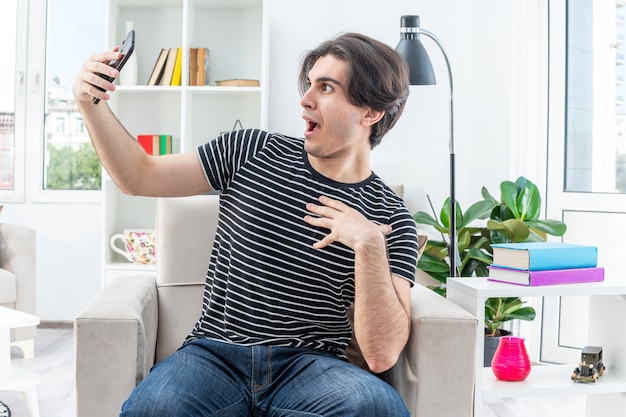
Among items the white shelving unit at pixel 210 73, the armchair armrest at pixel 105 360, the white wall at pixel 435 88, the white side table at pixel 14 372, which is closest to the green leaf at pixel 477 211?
the white wall at pixel 435 88

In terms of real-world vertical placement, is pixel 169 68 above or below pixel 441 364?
above

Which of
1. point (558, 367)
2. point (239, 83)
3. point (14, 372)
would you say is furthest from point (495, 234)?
point (14, 372)

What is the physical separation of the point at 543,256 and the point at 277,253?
0.73m

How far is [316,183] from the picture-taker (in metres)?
1.72

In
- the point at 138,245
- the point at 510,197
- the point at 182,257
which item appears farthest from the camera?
the point at 138,245

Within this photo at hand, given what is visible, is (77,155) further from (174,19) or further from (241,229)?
(241,229)

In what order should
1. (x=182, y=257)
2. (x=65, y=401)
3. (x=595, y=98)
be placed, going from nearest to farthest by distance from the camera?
(x=182, y=257)
(x=65, y=401)
(x=595, y=98)

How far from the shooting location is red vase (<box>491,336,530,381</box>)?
2.06 meters

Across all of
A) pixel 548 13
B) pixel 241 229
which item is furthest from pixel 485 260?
pixel 241 229

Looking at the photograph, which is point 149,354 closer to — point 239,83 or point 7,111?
point 239,83

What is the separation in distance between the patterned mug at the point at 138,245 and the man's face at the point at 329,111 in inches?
78.8

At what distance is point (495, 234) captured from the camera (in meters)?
3.16

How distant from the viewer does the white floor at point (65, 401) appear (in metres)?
2.75

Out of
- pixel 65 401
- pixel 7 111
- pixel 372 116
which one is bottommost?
pixel 65 401
